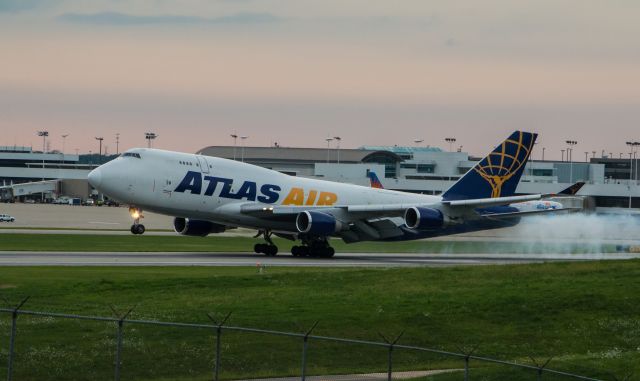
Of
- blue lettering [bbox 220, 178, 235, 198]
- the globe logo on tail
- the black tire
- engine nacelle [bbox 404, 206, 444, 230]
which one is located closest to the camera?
blue lettering [bbox 220, 178, 235, 198]

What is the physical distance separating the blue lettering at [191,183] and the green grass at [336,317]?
1056 centimetres

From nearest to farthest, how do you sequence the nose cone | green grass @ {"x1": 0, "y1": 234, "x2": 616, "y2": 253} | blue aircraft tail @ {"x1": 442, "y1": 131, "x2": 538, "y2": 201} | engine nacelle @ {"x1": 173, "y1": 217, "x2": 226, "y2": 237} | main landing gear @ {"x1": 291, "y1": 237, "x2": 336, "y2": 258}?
the nose cone < main landing gear @ {"x1": 291, "y1": 237, "x2": 336, "y2": 258} < engine nacelle @ {"x1": 173, "y1": 217, "x2": 226, "y2": 237} < green grass @ {"x1": 0, "y1": 234, "x2": 616, "y2": 253} < blue aircraft tail @ {"x1": 442, "y1": 131, "x2": 538, "y2": 201}

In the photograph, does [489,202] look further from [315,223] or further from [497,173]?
[315,223]

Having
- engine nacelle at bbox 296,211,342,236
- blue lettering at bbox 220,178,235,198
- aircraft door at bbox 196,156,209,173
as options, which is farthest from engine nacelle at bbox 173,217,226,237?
engine nacelle at bbox 296,211,342,236

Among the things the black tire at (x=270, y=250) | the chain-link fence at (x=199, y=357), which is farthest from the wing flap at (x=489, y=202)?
the chain-link fence at (x=199, y=357)

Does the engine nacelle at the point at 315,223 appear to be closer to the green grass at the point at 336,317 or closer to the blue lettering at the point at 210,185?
the blue lettering at the point at 210,185

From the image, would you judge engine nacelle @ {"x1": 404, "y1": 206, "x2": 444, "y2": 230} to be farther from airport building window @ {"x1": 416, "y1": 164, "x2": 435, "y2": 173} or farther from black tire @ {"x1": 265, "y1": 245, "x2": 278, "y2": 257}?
airport building window @ {"x1": 416, "y1": 164, "x2": 435, "y2": 173}

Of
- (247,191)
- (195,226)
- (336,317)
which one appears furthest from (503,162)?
(336,317)

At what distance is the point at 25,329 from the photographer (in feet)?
93.9

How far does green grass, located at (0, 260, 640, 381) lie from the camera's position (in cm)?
2631

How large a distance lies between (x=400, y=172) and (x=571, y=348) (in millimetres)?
157400

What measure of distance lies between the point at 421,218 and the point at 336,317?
28.0m

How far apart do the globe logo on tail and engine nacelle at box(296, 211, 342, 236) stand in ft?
40.1

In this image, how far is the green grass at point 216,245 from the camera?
68500mm
